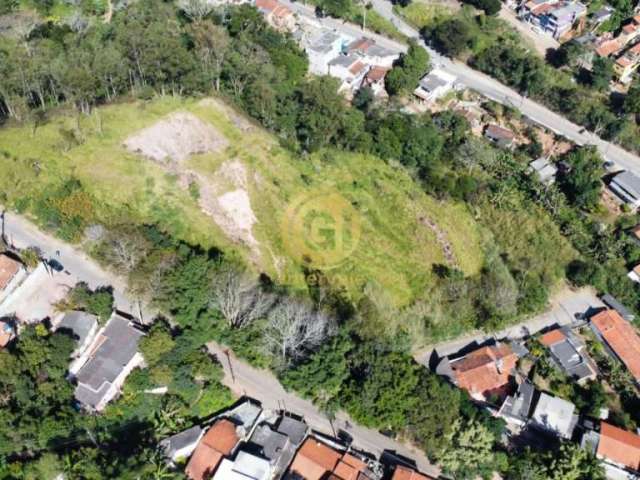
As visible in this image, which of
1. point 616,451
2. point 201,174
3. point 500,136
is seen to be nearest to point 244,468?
point 201,174

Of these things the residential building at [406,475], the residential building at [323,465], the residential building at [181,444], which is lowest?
the residential building at [181,444]

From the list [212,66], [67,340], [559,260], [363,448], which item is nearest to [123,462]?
[67,340]

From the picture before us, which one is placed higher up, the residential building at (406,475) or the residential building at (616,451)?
the residential building at (616,451)

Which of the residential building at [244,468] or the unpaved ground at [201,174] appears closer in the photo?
the residential building at [244,468]

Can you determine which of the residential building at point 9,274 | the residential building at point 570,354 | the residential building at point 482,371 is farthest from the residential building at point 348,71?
the residential building at point 9,274

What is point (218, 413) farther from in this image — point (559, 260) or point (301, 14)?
point (301, 14)

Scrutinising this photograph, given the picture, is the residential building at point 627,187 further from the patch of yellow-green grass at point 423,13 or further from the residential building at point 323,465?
the residential building at point 323,465
